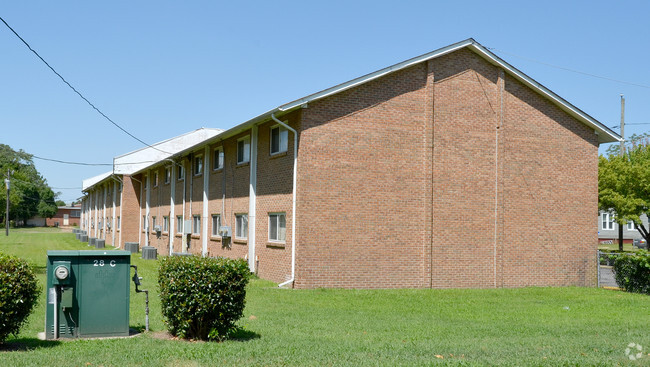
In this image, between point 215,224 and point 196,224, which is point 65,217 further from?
point 215,224

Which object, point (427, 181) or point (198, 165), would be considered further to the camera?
point (198, 165)

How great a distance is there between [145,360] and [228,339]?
2.00 m

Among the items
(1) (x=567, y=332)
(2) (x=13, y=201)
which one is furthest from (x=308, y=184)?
(2) (x=13, y=201)

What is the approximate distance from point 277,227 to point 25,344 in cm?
1164

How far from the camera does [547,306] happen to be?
52.6ft

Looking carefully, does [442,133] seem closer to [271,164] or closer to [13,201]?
[271,164]

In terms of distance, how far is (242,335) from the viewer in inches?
404

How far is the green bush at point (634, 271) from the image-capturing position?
63.3 feet

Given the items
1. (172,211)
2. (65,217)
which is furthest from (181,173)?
(65,217)

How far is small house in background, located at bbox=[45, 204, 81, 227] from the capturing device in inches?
4972

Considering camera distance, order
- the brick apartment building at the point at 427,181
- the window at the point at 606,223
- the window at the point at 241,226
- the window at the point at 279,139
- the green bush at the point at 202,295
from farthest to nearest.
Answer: the window at the point at 606,223 < the window at the point at 241,226 < the window at the point at 279,139 < the brick apartment building at the point at 427,181 < the green bush at the point at 202,295

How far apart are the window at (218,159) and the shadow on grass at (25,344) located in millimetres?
17249

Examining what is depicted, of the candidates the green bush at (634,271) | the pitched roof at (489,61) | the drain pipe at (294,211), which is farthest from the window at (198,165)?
the green bush at (634,271)

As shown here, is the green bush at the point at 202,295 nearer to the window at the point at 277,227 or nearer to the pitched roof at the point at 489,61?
the pitched roof at the point at 489,61
